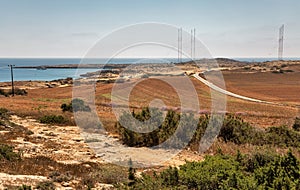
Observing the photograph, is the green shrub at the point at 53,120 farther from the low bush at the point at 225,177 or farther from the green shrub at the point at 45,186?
the low bush at the point at 225,177

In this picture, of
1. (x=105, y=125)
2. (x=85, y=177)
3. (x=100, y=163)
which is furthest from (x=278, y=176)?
(x=105, y=125)

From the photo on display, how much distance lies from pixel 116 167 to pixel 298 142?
957 cm

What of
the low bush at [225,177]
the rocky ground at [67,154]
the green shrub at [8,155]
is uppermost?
the low bush at [225,177]

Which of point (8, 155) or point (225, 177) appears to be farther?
point (8, 155)

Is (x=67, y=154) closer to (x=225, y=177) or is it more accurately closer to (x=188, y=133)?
(x=188, y=133)

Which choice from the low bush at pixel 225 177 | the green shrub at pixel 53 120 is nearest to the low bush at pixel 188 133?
the green shrub at pixel 53 120

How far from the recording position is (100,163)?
39.5ft

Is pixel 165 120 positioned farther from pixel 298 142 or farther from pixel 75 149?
pixel 298 142

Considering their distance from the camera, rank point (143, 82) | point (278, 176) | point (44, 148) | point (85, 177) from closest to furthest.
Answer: point (278, 176), point (85, 177), point (44, 148), point (143, 82)

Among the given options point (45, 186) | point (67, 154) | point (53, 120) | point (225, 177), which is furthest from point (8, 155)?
point (53, 120)

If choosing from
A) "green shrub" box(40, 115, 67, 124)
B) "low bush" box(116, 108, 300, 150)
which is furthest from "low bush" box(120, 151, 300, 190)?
"green shrub" box(40, 115, 67, 124)

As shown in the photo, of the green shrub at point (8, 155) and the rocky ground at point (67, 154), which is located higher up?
the green shrub at point (8, 155)

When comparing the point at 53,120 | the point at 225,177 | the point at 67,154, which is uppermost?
the point at 225,177

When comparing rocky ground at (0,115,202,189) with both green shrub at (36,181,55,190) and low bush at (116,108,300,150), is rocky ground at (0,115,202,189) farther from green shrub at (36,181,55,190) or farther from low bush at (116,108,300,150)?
low bush at (116,108,300,150)
